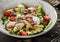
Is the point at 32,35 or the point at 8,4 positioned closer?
the point at 32,35

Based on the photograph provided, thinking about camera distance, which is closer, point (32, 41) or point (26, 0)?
point (32, 41)

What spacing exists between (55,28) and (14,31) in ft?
0.71

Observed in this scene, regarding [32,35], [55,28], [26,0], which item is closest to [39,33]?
[32,35]

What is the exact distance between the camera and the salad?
0.82 m

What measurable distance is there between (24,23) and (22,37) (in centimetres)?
9

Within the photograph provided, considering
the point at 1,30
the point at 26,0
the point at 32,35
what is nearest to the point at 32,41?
the point at 32,35

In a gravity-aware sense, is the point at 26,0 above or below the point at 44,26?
above

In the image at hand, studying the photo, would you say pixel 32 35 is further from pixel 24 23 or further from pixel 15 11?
pixel 15 11

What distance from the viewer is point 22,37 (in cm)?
78

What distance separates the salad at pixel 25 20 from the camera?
82 centimetres

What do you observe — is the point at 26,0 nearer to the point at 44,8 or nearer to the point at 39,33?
the point at 44,8

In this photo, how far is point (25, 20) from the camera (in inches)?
33.9

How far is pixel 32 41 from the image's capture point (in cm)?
83

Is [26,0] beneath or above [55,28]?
above
